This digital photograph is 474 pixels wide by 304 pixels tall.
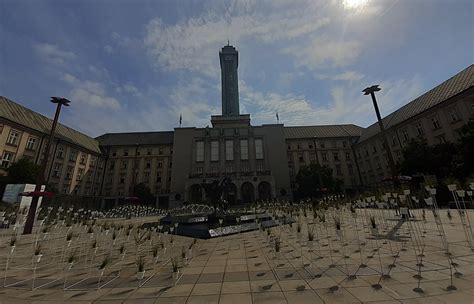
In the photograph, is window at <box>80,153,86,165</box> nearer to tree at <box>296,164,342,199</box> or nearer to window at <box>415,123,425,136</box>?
tree at <box>296,164,342,199</box>

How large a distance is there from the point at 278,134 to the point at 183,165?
27633mm

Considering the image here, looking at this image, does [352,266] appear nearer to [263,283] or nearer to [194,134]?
[263,283]

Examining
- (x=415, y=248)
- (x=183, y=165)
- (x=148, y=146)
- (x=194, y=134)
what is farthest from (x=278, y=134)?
(x=415, y=248)

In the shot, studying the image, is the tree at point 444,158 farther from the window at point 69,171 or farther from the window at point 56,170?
the window at point 69,171

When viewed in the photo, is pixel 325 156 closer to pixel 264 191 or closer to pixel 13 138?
pixel 264 191

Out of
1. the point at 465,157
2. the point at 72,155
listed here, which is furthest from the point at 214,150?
the point at 465,157

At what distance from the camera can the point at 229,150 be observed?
52938mm

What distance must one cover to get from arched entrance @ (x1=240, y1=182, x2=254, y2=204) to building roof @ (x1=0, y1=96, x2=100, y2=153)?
38528 mm

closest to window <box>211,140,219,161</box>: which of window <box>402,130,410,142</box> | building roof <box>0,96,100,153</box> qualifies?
building roof <box>0,96,100,153</box>

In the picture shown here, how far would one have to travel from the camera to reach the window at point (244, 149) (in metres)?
52.3

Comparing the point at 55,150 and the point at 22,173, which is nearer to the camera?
the point at 22,173

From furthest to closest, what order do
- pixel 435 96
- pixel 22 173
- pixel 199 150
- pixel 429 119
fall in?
1. pixel 199 150
2. pixel 435 96
3. pixel 429 119
4. pixel 22 173

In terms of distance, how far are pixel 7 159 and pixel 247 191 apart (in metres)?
43.4

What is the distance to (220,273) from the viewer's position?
219 inches
